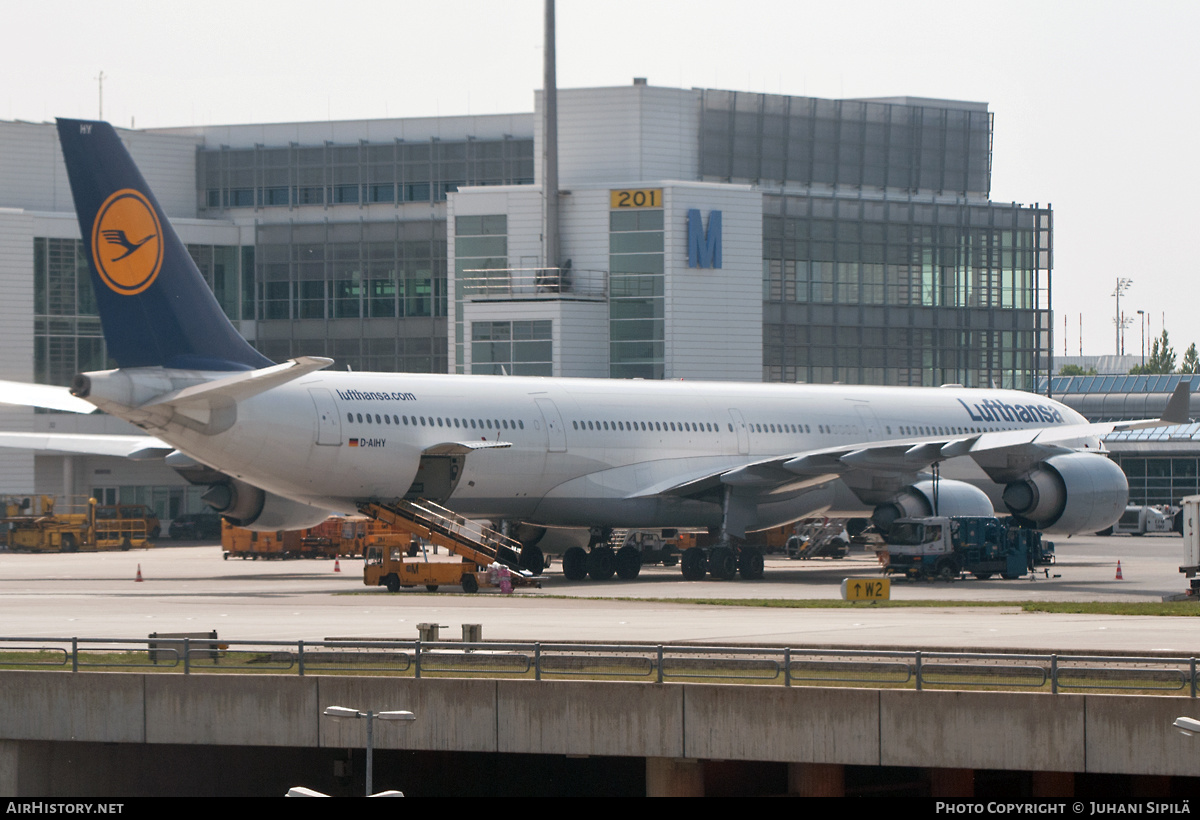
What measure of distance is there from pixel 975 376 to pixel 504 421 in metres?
42.8

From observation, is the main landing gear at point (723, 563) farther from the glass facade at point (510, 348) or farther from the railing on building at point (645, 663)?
the glass facade at point (510, 348)

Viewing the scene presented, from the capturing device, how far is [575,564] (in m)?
43.4

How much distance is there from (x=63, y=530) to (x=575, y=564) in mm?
28558

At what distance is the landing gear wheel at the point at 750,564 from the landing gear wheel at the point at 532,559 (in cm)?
508

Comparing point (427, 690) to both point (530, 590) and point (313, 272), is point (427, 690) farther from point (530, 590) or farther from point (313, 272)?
point (313, 272)

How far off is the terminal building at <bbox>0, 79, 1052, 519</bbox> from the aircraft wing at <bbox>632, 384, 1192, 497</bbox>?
20.9 metres

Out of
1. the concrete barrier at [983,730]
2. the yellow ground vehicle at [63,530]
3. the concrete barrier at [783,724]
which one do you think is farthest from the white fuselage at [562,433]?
the yellow ground vehicle at [63,530]

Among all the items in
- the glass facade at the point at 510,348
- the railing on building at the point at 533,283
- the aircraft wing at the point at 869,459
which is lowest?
the aircraft wing at the point at 869,459

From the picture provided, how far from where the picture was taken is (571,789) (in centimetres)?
2181

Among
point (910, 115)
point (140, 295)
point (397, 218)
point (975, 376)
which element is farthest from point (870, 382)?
point (140, 295)

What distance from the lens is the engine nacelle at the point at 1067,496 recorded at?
44.3m

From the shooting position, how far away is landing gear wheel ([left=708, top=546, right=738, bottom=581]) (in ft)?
139

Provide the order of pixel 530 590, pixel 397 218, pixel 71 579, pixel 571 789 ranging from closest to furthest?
pixel 571 789 < pixel 530 590 < pixel 71 579 < pixel 397 218

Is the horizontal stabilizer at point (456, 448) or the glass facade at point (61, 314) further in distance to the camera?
the glass facade at point (61, 314)
